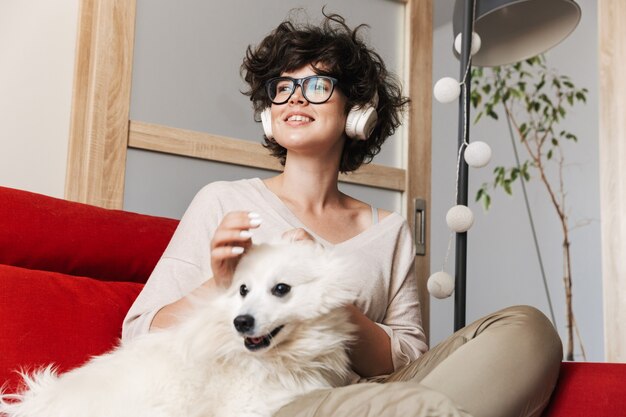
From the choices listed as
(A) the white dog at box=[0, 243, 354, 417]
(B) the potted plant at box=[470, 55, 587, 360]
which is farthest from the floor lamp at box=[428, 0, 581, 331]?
(B) the potted plant at box=[470, 55, 587, 360]

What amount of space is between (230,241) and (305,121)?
25.3 inches

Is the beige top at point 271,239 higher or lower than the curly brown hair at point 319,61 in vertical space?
lower

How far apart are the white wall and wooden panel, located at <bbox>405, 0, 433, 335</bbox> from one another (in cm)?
133

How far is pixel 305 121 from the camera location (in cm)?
171

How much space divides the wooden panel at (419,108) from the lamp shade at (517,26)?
0.46m

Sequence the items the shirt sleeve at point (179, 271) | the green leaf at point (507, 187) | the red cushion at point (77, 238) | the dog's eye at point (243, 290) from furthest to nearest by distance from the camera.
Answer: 1. the green leaf at point (507, 187)
2. the red cushion at point (77, 238)
3. the shirt sleeve at point (179, 271)
4. the dog's eye at point (243, 290)

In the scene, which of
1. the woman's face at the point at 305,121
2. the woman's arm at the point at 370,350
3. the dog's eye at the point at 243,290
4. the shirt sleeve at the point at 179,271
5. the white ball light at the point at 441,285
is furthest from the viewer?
the white ball light at the point at 441,285

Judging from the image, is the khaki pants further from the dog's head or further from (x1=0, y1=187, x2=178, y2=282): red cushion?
(x1=0, y1=187, x2=178, y2=282): red cushion

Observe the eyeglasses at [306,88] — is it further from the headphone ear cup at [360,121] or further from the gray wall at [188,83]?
the gray wall at [188,83]

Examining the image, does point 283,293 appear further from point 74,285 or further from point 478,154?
point 478,154

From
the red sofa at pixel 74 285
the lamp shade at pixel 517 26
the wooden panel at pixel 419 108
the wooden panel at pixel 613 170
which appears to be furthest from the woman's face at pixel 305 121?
the wooden panel at pixel 613 170

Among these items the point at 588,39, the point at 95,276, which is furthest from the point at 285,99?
the point at 588,39

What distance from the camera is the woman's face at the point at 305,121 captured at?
5.60 feet

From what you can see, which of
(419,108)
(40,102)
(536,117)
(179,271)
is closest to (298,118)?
(179,271)
